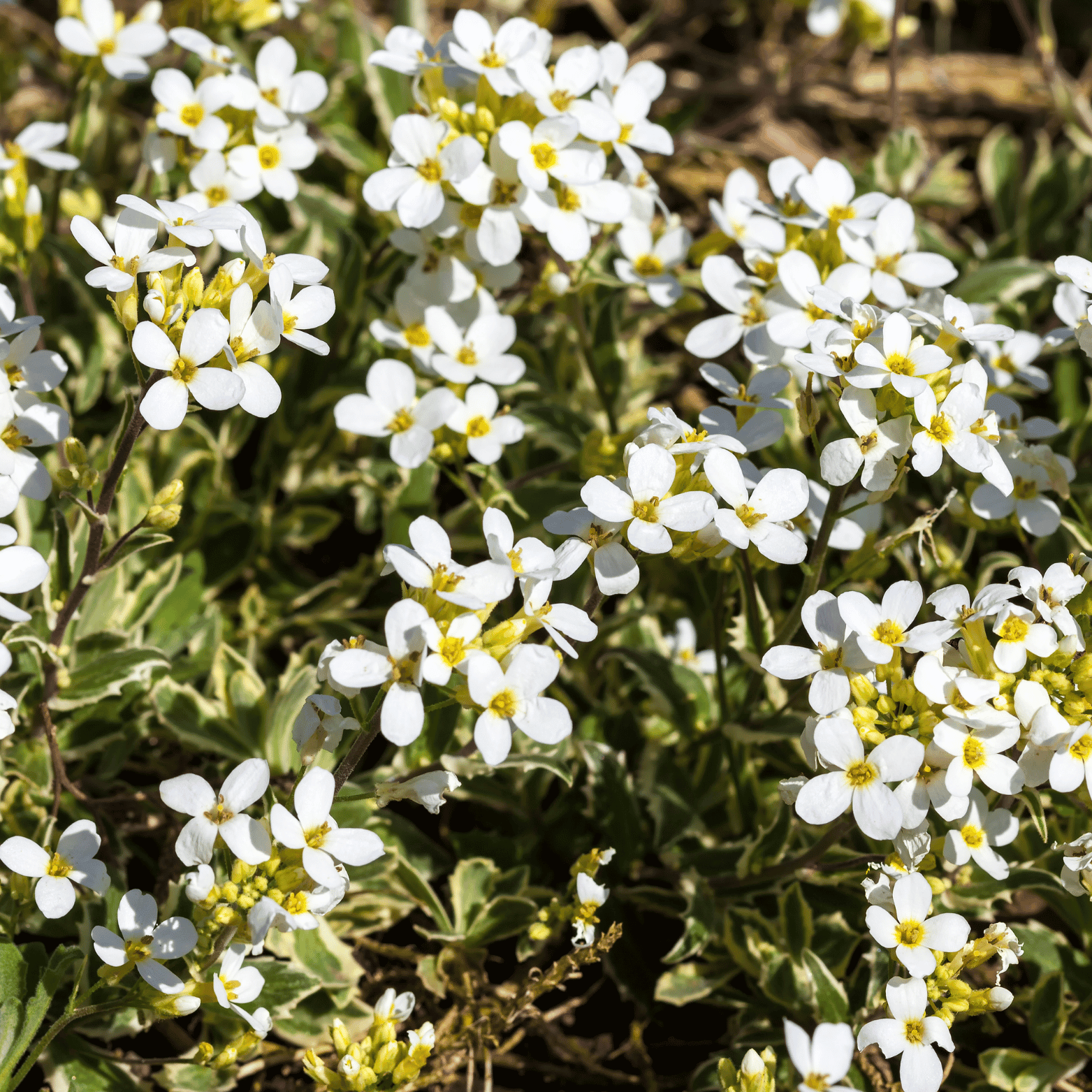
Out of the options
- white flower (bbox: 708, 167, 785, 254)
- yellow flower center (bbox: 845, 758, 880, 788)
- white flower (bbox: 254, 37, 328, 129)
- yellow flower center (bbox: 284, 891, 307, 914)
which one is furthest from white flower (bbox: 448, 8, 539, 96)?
yellow flower center (bbox: 284, 891, 307, 914)

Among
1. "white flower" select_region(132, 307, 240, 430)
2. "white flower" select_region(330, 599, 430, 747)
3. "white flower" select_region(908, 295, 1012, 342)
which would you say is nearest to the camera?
"white flower" select_region(330, 599, 430, 747)

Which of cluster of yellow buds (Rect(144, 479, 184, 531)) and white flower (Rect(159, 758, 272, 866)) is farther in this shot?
cluster of yellow buds (Rect(144, 479, 184, 531))

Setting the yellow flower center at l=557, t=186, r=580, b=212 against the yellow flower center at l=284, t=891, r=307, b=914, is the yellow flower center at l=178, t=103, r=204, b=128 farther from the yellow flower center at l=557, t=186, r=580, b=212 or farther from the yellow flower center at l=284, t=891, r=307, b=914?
the yellow flower center at l=284, t=891, r=307, b=914

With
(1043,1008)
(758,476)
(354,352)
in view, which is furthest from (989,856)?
(354,352)

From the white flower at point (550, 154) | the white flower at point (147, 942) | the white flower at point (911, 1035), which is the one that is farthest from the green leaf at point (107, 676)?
the white flower at point (911, 1035)

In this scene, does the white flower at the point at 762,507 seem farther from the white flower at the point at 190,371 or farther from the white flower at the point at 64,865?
the white flower at the point at 64,865
